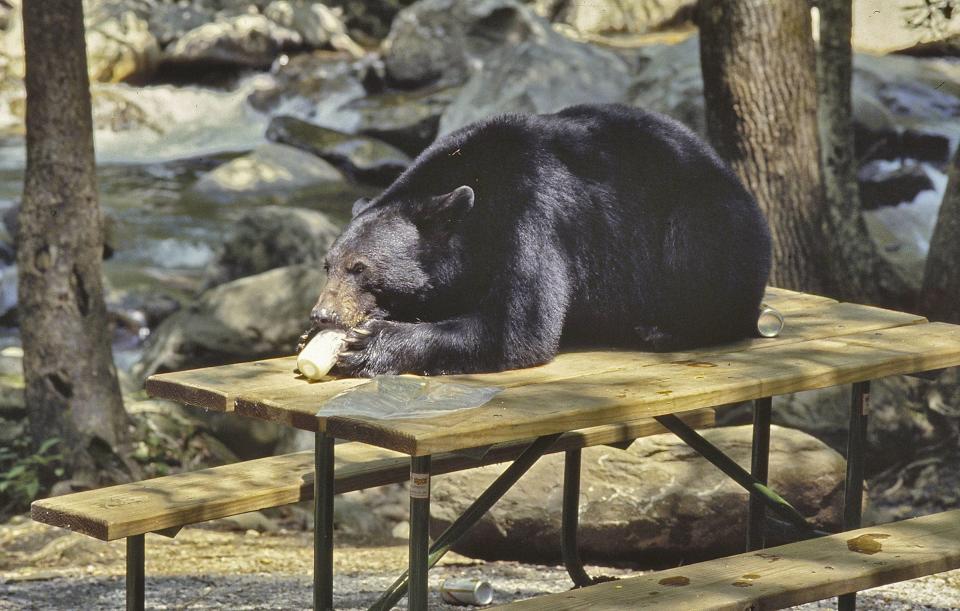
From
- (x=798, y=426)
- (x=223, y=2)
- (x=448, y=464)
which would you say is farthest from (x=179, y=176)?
(x=448, y=464)

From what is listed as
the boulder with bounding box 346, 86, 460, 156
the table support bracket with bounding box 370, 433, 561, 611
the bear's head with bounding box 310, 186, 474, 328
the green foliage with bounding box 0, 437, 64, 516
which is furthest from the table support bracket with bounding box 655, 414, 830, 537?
the boulder with bounding box 346, 86, 460, 156

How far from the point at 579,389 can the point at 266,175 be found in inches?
470

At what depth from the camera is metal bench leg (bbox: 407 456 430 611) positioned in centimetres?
343

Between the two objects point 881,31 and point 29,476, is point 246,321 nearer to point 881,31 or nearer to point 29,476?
point 29,476

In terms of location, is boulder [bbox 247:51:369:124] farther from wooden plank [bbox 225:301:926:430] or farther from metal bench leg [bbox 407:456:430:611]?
metal bench leg [bbox 407:456:430:611]

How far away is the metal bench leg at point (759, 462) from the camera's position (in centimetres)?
504

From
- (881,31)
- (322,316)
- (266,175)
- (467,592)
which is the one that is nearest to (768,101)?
(467,592)

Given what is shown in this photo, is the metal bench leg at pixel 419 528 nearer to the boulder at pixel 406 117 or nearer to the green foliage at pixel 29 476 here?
the green foliage at pixel 29 476

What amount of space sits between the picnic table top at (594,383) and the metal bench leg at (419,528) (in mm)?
188

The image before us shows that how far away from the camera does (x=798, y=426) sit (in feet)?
24.9

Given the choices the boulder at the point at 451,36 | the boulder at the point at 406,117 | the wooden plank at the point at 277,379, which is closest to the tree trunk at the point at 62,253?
the wooden plank at the point at 277,379

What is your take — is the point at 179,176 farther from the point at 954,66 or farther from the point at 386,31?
the point at 954,66

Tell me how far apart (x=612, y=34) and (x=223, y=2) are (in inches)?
253

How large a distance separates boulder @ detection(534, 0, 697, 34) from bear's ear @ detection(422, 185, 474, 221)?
17170 millimetres
